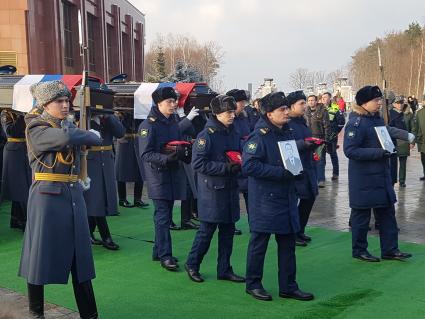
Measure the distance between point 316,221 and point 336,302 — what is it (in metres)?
3.54

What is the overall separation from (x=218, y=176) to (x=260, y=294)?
1106 mm

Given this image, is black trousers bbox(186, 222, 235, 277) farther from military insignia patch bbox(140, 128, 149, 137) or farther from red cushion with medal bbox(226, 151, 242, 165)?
military insignia patch bbox(140, 128, 149, 137)

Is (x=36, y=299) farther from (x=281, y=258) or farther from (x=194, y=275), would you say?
(x=281, y=258)

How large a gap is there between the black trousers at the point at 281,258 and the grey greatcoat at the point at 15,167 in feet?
13.3

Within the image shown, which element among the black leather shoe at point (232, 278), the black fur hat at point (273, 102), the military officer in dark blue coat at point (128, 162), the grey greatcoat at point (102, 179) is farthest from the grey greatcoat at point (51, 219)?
the military officer in dark blue coat at point (128, 162)

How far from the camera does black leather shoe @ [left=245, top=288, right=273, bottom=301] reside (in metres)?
4.88

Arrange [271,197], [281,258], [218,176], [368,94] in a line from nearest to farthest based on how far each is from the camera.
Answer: [271,197] → [281,258] → [218,176] → [368,94]

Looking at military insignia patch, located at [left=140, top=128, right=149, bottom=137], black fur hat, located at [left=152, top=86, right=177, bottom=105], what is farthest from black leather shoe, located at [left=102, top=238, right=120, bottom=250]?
black fur hat, located at [left=152, top=86, right=177, bottom=105]

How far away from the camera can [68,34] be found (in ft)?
65.6

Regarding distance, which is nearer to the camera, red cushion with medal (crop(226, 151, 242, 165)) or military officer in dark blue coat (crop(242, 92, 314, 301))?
military officer in dark blue coat (crop(242, 92, 314, 301))

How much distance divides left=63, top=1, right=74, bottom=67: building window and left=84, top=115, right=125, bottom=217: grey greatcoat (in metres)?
13.1

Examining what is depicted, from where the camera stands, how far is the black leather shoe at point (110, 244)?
6.86 m

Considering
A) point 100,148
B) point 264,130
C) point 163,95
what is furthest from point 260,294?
point 100,148

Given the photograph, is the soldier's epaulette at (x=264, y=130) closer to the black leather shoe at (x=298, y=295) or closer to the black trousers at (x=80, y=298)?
the black leather shoe at (x=298, y=295)
